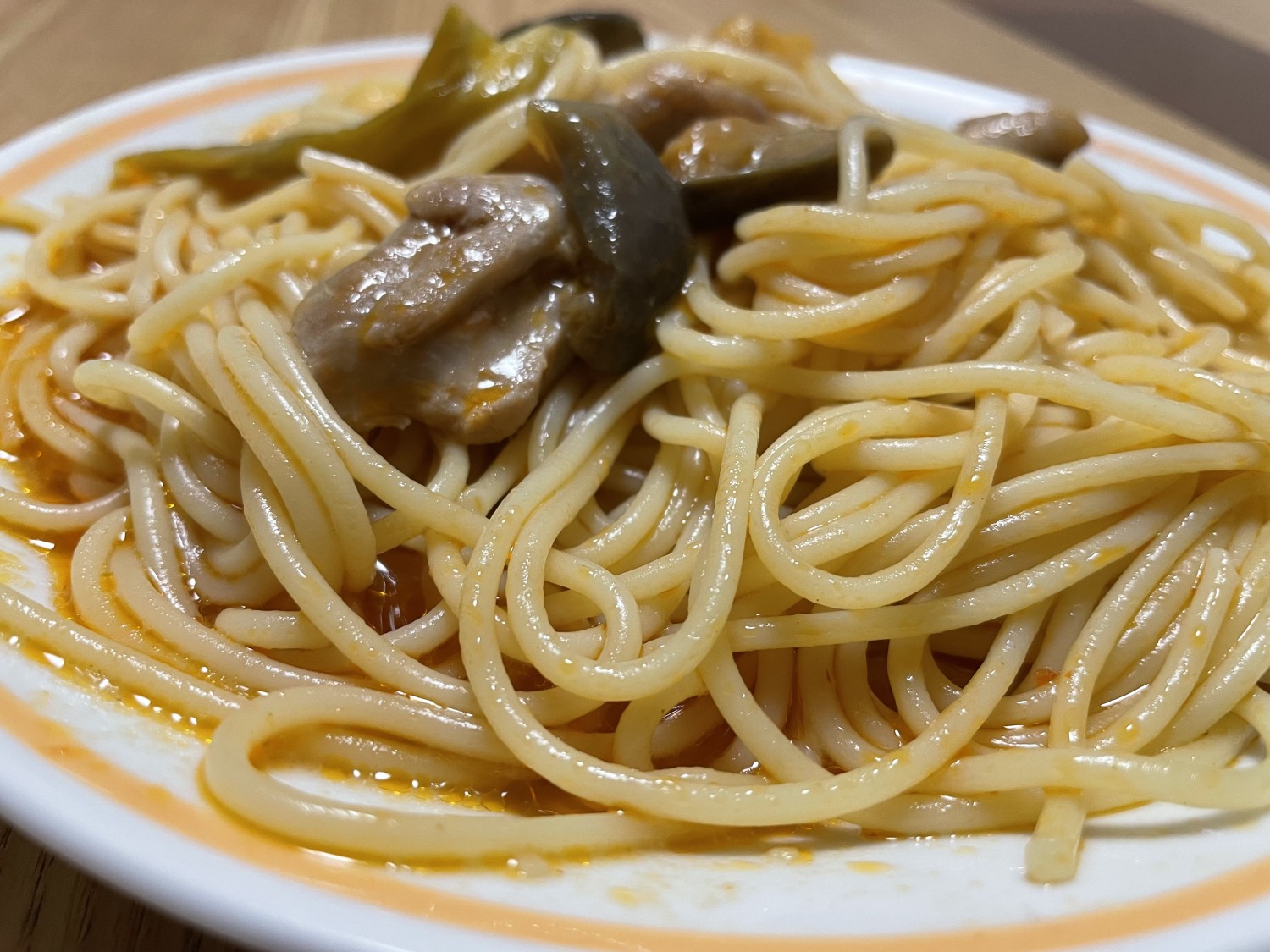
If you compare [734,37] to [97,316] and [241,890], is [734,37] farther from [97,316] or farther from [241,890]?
[241,890]

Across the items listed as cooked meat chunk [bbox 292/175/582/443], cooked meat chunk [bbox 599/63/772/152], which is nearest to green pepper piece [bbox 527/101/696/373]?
cooked meat chunk [bbox 292/175/582/443]

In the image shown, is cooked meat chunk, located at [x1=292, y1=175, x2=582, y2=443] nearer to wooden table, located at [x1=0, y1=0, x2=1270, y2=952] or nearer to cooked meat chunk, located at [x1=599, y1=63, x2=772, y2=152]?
cooked meat chunk, located at [x1=599, y1=63, x2=772, y2=152]

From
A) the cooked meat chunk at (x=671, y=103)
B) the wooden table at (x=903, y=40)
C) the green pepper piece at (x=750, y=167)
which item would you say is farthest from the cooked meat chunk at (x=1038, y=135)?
the wooden table at (x=903, y=40)

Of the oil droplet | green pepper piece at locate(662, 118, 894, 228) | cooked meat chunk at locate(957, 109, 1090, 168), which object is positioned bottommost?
the oil droplet

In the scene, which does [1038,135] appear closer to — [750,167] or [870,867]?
[750,167]

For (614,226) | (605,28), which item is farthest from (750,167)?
(605,28)
